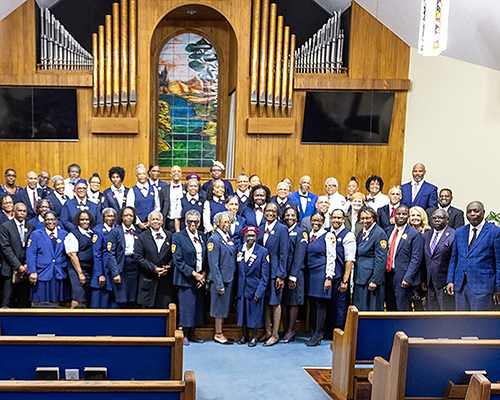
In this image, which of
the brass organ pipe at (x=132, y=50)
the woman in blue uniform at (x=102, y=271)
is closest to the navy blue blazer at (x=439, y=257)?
the woman in blue uniform at (x=102, y=271)

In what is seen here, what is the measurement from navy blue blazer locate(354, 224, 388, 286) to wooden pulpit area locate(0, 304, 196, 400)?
258cm

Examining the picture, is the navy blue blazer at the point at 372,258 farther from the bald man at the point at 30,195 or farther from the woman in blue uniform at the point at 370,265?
the bald man at the point at 30,195

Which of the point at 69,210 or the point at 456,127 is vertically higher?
the point at 456,127

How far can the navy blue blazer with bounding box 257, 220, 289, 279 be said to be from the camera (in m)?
5.67

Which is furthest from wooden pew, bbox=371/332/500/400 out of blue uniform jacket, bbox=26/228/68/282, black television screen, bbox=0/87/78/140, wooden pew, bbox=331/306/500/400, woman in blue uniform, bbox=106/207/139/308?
black television screen, bbox=0/87/78/140

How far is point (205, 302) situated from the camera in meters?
5.88

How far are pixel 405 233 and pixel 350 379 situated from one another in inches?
76.9

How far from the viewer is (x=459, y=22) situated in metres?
7.19

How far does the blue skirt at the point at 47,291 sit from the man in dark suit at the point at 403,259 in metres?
3.27

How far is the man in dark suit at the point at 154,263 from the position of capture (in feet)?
18.4

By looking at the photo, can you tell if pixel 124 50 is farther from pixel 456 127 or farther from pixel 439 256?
pixel 439 256

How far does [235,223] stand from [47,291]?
198cm

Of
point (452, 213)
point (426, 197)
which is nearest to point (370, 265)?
point (452, 213)

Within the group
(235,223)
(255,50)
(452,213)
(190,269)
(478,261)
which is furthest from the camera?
(255,50)
